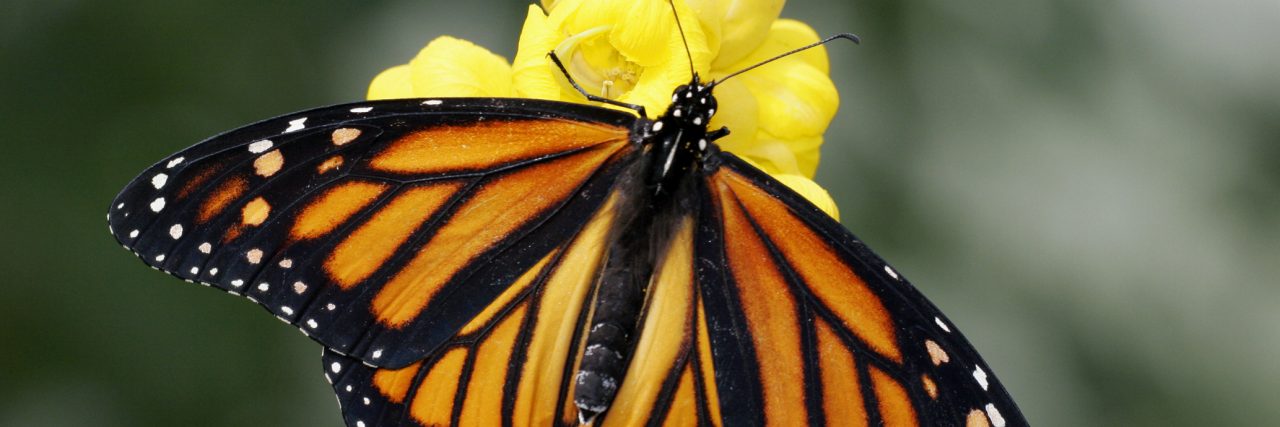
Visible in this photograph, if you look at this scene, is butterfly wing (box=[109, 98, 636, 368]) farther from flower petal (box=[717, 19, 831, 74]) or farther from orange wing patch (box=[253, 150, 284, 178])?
flower petal (box=[717, 19, 831, 74])

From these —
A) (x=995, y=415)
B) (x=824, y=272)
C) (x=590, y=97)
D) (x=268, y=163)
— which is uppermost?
(x=590, y=97)

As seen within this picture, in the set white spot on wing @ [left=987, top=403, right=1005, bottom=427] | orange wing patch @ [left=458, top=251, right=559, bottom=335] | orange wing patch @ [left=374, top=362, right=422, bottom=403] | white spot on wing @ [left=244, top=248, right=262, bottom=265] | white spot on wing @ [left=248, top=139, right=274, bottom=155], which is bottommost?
white spot on wing @ [left=987, top=403, right=1005, bottom=427]

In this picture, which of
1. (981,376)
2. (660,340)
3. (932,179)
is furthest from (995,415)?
(932,179)

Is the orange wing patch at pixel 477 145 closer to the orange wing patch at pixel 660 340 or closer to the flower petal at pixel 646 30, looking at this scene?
the flower petal at pixel 646 30

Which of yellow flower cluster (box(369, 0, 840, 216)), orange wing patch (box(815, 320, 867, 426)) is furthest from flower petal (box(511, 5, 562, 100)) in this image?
orange wing patch (box(815, 320, 867, 426))

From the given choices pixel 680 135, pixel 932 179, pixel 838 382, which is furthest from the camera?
pixel 932 179

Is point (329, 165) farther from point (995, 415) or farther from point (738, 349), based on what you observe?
point (995, 415)
